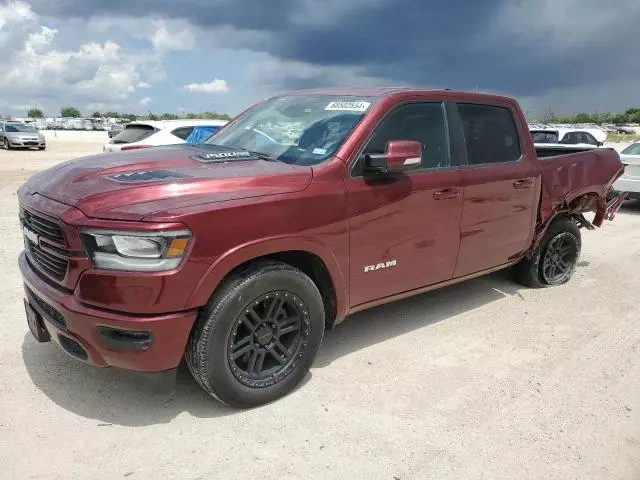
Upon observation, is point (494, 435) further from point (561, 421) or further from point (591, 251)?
point (591, 251)

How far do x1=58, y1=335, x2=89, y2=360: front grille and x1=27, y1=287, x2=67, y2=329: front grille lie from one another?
0.09 metres

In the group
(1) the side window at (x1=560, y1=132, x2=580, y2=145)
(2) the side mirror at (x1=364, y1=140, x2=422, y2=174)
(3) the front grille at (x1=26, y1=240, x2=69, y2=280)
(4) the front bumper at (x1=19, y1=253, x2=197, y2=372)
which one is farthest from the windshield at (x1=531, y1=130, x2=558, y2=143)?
(3) the front grille at (x1=26, y1=240, x2=69, y2=280)

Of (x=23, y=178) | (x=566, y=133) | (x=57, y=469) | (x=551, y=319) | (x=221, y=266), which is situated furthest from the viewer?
(x=566, y=133)

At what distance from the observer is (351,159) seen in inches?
143

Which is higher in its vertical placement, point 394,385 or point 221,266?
point 221,266

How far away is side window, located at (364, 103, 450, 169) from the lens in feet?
12.7

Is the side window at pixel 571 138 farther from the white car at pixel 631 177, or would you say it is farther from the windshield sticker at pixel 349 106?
the windshield sticker at pixel 349 106

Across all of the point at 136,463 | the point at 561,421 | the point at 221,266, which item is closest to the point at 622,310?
the point at 561,421

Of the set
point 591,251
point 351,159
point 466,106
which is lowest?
point 591,251

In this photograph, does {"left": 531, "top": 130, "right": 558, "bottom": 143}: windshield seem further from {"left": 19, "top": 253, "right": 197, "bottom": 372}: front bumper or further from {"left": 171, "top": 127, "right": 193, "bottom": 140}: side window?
{"left": 19, "top": 253, "right": 197, "bottom": 372}: front bumper

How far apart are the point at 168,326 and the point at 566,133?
1620cm

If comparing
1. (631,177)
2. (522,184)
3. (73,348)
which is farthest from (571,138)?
(73,348)

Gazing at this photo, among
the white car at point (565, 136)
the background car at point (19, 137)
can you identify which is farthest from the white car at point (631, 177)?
the background car at point (19, 137)

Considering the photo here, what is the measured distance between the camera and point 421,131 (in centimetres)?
423
